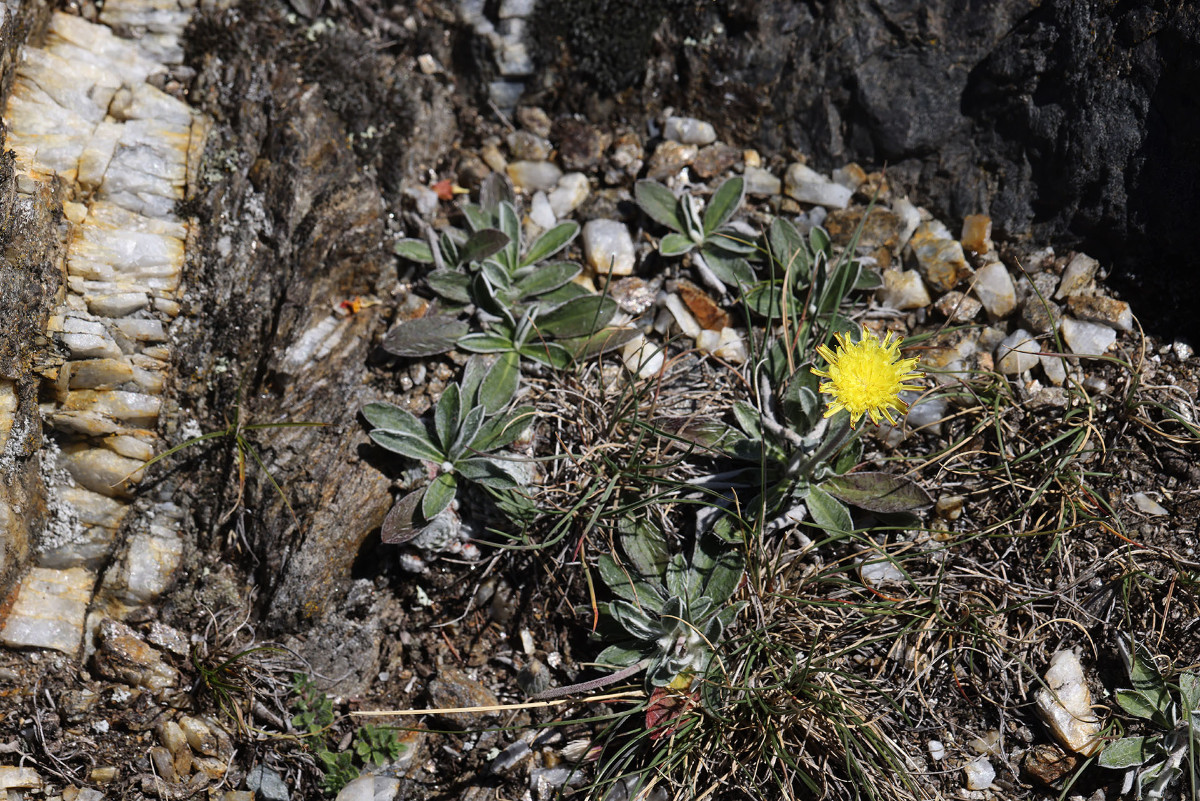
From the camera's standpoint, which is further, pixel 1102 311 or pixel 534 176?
pixel 534 176

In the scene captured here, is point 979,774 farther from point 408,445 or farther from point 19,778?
point 19,778

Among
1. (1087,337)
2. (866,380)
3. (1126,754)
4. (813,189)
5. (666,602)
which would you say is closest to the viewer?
(866,380)

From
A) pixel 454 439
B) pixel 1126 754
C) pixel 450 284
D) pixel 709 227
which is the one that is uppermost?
pixel 709 227

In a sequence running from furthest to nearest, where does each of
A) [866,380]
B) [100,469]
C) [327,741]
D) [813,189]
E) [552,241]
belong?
[813,189], [552,241], [100,469], [327,741], [866,380]

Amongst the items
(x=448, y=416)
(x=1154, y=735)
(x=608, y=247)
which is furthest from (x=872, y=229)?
(x=1154, y=735)

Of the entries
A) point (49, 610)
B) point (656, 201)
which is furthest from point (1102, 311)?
point (49, 610)

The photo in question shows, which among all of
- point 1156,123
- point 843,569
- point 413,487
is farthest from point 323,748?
point 1156,123

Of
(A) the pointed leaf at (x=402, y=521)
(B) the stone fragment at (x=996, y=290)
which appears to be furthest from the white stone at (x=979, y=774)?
(A) the pointed leaf at (x=402, y=521)

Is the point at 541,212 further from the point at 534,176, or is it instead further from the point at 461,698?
the point at 461,698

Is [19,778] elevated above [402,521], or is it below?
below
